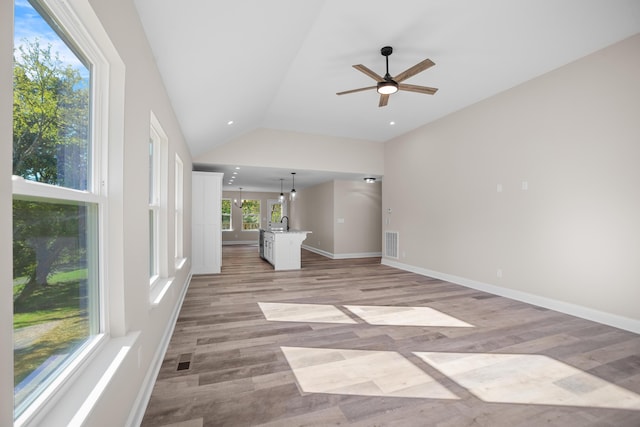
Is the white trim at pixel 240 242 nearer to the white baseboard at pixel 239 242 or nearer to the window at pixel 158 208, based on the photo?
the white baseboard at pixel 239 242

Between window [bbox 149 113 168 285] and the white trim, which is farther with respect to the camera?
the white trim

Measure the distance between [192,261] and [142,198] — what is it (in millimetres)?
4500

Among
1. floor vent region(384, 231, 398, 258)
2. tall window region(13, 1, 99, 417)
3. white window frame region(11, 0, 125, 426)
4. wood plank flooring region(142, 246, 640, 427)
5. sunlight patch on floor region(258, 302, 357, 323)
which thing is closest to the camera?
tall window region(13, 1, 99, 417)

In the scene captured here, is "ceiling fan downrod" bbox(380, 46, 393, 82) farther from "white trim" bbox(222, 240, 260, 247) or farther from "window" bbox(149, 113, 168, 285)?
"white trim" bbox(222, 240, 260, 247)

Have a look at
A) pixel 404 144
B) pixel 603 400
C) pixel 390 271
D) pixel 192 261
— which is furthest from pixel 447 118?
pixel 192 261

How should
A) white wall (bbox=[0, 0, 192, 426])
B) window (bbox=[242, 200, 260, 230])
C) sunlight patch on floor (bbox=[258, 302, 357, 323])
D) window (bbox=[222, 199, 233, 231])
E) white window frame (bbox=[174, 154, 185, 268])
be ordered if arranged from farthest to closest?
window (bbox=[242, 200, 260, 230]) < window (bbox=[222, 199, 233, 231]) < white window frame (bbox=[174, 154, 185, 268]) < sunlight patch on floor (bbox=[258, 302, 357, 323]) < white wall (bbox=[0, 0, 192, 426])

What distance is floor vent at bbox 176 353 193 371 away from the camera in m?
2.27

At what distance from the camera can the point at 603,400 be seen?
Result: 191 cm

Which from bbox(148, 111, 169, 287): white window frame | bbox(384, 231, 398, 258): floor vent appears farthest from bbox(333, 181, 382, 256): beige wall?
bbox(148, 111, 169, 287): white window frame

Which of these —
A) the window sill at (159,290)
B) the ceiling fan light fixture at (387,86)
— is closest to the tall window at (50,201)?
the window sill at (159,290)

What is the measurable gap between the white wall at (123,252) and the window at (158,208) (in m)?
0.57

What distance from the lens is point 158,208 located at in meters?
2.80

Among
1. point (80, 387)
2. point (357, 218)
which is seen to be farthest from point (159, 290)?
point (357, 218)

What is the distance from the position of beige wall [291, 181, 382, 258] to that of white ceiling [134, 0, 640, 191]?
170 inches
